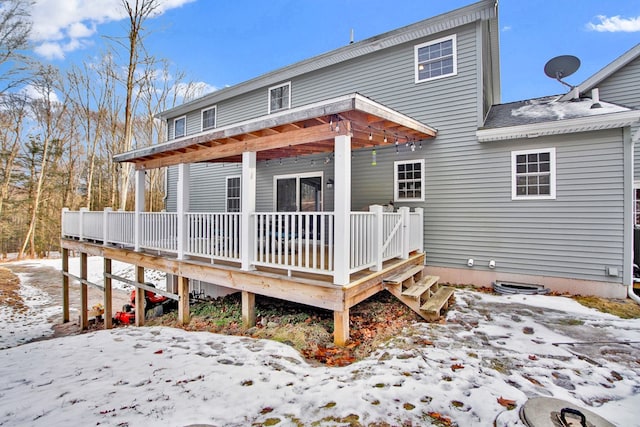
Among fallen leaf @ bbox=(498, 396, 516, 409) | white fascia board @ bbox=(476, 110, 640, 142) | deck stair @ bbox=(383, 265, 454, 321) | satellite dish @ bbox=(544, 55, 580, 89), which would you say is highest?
satellite dish @ bbox=(544, 55, 580, 89)

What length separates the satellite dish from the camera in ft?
23.5

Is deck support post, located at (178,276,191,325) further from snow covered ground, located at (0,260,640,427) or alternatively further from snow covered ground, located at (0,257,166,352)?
snow covered ground, located at (0,257,166,352)

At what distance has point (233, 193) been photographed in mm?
11047

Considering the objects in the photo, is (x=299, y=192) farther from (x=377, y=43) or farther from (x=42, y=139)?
(x=42, y=139)

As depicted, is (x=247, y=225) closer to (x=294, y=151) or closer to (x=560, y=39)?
(x=294, y=151)

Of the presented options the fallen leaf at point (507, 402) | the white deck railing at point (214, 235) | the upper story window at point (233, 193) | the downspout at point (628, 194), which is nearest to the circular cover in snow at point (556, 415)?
the fallen leaf at point (507, 402)

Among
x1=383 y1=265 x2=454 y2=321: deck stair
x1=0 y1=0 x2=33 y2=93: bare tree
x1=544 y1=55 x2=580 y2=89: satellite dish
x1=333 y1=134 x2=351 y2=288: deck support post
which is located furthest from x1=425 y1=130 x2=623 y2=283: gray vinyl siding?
x1=0 y1=0 x2=33 y2=93: bare tree

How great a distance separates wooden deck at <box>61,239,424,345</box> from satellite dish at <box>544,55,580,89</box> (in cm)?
573

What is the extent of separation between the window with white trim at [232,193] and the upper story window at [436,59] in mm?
6849

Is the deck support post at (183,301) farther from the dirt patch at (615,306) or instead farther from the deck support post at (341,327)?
the dirt patch at (615,306)

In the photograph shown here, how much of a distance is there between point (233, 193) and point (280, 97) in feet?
12.4

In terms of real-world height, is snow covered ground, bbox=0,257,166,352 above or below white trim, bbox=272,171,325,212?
below

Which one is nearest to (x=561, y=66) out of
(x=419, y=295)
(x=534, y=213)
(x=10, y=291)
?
(x=534, y=213)

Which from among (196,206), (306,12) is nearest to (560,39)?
(306,12)
